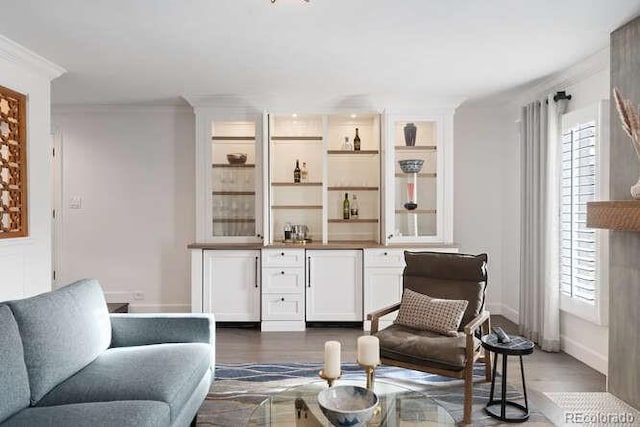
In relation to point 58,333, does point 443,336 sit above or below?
below

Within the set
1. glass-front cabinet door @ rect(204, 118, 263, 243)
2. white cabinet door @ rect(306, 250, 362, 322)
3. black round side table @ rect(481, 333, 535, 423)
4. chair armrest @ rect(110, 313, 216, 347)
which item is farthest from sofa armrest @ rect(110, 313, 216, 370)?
glass-front cabinet door @ rect(204, 118, 263, 243)

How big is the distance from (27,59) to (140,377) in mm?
2741

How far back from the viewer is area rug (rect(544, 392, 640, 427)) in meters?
2.78

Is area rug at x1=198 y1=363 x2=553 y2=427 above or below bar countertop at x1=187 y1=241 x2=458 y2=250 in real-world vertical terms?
below

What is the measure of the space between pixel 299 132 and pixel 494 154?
2.31 m

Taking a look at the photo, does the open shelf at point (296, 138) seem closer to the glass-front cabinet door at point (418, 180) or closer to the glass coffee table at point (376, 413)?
the glass-front cabinet door at point (418, 180)

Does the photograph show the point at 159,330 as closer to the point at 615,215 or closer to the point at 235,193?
the point at 235,193

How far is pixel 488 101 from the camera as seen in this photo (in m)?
5.12

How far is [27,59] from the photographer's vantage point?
350cm

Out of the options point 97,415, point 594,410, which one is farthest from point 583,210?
point 97,415

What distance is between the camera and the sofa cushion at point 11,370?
1850 millimetres

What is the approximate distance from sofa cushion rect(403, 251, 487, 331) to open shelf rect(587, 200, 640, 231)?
770 millimetres

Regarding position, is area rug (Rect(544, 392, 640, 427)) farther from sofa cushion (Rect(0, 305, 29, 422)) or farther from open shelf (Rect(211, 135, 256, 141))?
open shelf (Rect(211, 135, 256, 141))

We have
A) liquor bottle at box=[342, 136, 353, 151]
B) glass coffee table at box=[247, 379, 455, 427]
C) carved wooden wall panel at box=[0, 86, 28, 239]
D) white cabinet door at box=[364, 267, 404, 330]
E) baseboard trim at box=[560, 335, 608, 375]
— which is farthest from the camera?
liquor bottle at box=[342, 136, 353, 151]
